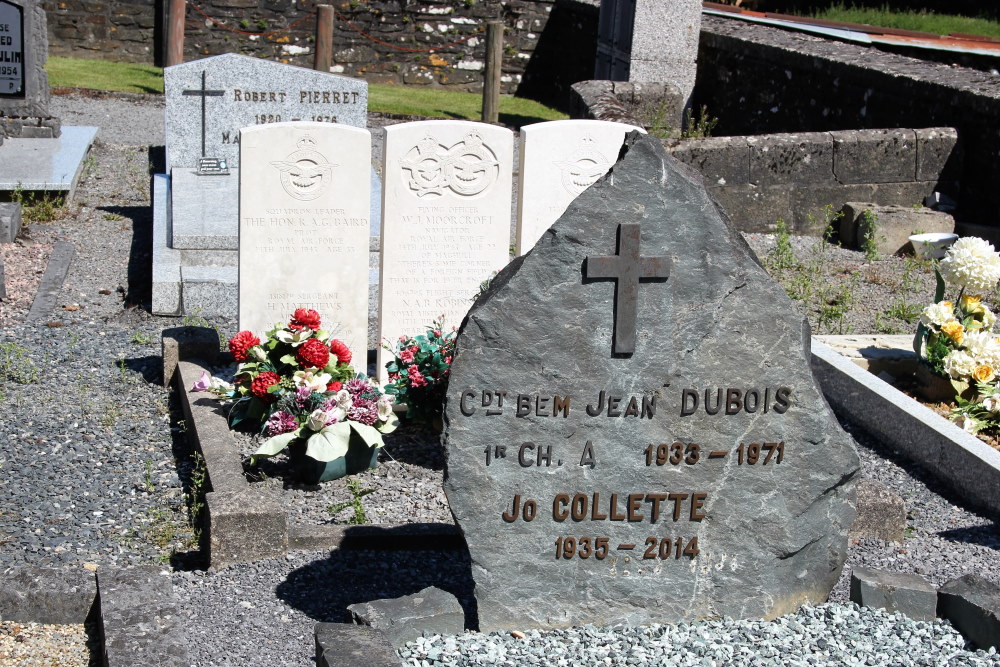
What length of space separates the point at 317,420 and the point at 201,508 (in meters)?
0.59

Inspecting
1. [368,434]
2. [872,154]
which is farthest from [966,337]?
[872,154]

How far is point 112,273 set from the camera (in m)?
8.31

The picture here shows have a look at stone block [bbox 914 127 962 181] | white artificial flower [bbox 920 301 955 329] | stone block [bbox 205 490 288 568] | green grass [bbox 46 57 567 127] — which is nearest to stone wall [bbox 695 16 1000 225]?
stone block [bbox 914 127 962 181]

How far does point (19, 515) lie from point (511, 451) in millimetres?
2272

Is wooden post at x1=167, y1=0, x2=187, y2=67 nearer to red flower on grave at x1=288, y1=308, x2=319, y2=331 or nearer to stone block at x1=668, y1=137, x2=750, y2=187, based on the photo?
stone block at x1=668, y1=137, x2=750, y2=187

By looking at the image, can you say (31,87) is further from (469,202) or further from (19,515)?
(19,515)

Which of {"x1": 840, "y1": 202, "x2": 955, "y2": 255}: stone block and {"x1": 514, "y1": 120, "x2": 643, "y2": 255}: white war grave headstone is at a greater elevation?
{"x1": 514, "y1": 120, "x2": 643, "y2": 255}: white war grave headstone

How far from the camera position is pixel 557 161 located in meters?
6.32

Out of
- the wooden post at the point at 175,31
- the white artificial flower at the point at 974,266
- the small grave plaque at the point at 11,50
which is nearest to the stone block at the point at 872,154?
the white artificial flower at the point at 974,266

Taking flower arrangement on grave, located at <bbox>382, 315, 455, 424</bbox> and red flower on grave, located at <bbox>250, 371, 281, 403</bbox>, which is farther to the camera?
flower arrangement on grave, located at <bbox>382, 315, 455, 424</bbox>

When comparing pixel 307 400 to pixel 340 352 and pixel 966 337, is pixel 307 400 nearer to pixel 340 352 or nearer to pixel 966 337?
pixel 340 352

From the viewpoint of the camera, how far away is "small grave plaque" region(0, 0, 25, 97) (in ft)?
35.1

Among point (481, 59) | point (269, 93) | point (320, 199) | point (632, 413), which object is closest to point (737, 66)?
point (269, 93)

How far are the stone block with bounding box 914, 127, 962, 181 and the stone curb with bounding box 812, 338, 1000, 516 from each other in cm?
369
